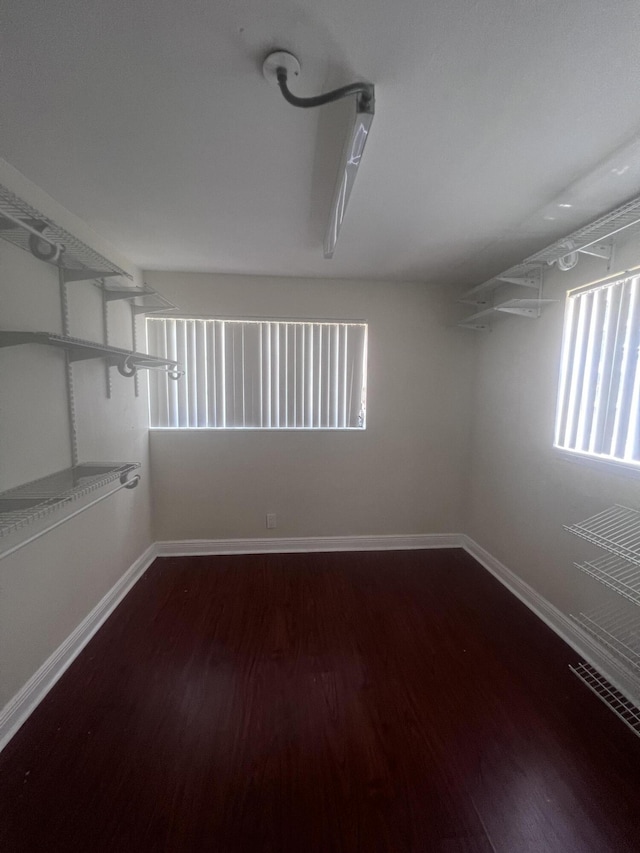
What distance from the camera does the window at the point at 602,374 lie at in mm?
1498

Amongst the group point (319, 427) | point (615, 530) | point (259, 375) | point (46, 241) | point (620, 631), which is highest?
point (46, 241)

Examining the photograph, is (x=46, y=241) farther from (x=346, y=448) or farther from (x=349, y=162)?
(x=346, y=448)

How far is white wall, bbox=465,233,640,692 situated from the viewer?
168 cm

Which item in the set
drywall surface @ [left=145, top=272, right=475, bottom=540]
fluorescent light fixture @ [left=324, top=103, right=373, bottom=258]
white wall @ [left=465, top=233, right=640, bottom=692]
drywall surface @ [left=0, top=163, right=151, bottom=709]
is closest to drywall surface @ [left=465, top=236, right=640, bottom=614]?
white wall @ [left=465, top=233, right=640, bottom=692]

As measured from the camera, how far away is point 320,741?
4.19 ft

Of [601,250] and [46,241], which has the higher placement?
[601,250]

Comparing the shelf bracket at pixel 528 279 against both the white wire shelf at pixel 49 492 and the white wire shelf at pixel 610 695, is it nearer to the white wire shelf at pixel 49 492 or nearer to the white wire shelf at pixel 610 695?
the white wire shelf at pixel 610 695

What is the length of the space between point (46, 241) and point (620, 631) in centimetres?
302

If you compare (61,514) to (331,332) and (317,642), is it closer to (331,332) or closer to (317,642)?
(317,642)

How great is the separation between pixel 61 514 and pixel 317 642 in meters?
1.53

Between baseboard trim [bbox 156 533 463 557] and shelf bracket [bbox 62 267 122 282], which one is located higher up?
shelf bracket [bbox 62 267 122 282]

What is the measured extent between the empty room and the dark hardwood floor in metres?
0.01

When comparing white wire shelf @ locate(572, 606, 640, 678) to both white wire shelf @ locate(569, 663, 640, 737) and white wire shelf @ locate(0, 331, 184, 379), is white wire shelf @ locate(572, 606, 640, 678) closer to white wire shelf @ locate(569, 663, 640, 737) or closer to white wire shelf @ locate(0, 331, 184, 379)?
white wire shelf @ locate(569, 663, 640, 737)

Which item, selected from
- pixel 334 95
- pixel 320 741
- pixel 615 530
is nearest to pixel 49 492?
pixel 320 741
